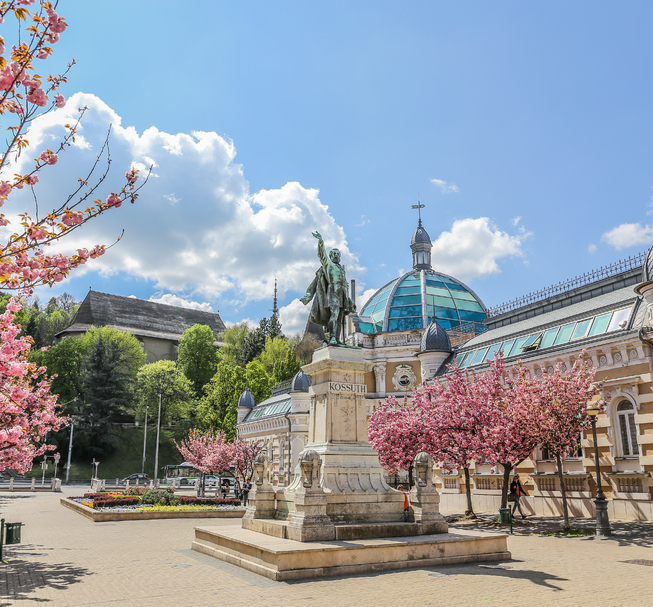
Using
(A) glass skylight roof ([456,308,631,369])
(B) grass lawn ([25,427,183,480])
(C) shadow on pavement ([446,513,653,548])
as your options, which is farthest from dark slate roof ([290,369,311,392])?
(B) grass lawn ([25,427,183,480])

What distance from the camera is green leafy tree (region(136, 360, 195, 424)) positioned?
225ft

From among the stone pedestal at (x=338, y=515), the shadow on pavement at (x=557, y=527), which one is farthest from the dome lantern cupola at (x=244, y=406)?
the stone pedestal at (x=338, y=515)

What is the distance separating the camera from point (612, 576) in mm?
10281

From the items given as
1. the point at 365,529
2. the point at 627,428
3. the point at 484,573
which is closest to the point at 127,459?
the point at 627,428

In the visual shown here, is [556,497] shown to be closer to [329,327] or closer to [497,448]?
[497,448]

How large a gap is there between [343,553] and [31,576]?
6.16 m

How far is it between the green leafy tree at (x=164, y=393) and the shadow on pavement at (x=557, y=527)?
2008 inches

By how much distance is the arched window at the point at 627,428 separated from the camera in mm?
19953

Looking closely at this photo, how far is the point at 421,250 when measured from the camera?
45312 mm

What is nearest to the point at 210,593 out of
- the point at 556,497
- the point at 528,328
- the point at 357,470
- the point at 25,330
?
the point at 357,470

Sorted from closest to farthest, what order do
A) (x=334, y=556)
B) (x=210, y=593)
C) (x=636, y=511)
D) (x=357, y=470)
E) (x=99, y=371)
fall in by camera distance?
(x=210, y=593) → (x=334, y=556) → (x=357, y=470) → (x=636, y=511) → (x=99, y=371)

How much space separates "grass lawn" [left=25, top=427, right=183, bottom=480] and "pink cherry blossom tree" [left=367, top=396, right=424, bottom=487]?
4601cm

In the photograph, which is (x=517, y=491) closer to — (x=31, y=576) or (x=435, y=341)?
(x=435, y=341)

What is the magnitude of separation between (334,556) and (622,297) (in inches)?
720
